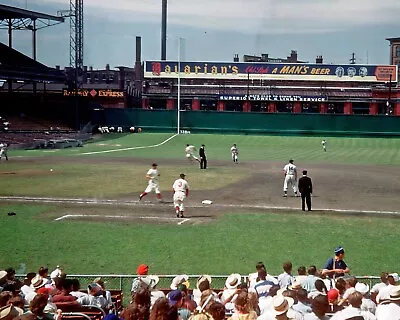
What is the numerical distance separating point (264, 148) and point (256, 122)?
13.5 meters

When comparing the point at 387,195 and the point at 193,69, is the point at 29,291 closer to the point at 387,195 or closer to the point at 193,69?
the point at 387,195

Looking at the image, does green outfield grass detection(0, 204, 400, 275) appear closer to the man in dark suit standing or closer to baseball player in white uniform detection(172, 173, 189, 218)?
the man in dark suit standing

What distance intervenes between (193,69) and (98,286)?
295ft

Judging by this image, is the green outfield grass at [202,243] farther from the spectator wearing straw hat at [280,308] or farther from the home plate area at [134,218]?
the spectator wearing straw hat at [280,308]

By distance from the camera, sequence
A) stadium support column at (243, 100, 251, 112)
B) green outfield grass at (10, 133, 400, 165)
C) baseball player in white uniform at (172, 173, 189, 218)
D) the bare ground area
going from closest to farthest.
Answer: baseball player in white uniform at (172, 173, 189, 218)
the bare ground area
green outfield grass at (10, 133, 400, 165)
stadium support column at (243, 100, 251, 112)

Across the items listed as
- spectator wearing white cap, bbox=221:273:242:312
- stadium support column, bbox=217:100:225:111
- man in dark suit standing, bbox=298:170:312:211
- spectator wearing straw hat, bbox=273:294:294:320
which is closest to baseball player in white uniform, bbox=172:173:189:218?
man in dark suit standing, bbox=298:170:312:211


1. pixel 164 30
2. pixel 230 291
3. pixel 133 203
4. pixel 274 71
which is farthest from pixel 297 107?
pixel 230 291

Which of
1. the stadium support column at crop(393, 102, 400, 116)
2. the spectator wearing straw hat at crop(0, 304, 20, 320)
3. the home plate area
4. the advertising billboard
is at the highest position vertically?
the advertising billboard

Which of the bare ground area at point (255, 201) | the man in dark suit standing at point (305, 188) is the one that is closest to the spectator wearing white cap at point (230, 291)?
the bare ground area at point (255, 201)

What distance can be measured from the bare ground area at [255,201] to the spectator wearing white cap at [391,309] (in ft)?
43.5

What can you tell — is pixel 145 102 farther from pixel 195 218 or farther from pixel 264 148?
pixel 195 218

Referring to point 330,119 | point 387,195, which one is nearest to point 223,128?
point 330,119

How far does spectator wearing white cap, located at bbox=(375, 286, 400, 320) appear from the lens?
297 inches

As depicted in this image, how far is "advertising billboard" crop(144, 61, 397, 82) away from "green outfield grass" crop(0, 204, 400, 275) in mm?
76460
